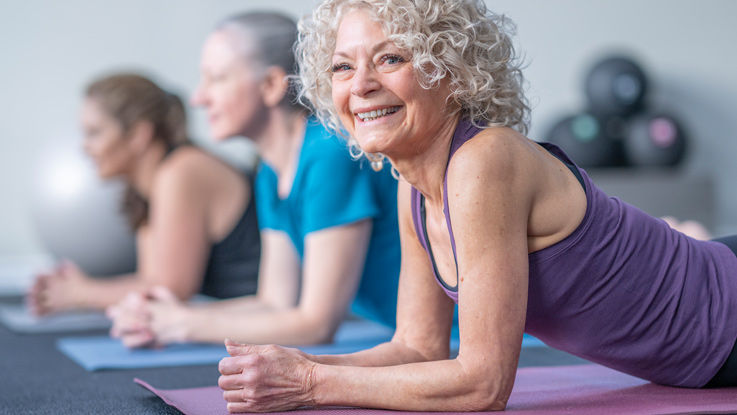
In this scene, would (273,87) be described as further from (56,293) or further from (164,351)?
(56,293)

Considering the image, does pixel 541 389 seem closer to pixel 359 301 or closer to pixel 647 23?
pixel 359 301

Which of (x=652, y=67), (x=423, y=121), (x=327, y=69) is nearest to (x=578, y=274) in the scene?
(x=423, y=121)

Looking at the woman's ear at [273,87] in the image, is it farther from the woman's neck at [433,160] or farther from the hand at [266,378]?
the hand at [266,378]

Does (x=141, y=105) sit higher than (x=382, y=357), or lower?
higher

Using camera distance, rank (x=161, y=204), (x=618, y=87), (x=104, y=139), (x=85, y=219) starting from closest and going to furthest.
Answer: (x=161, y=204), (x=104, y=139), (x=85, y=219), (x=618, y=87)

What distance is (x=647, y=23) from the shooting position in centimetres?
598

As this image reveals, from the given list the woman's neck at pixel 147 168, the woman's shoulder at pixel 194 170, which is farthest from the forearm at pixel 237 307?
the woman's neck at pixel 147 168

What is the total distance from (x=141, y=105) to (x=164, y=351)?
3.00ft

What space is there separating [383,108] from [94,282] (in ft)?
6.52

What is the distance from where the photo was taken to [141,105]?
292 cm

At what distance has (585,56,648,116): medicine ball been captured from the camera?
210 inches

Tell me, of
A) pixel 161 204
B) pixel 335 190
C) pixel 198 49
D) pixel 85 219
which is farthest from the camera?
pixel 198 49

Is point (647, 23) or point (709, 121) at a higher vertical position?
point (647, 23)

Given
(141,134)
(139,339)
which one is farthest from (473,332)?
(141,134)
